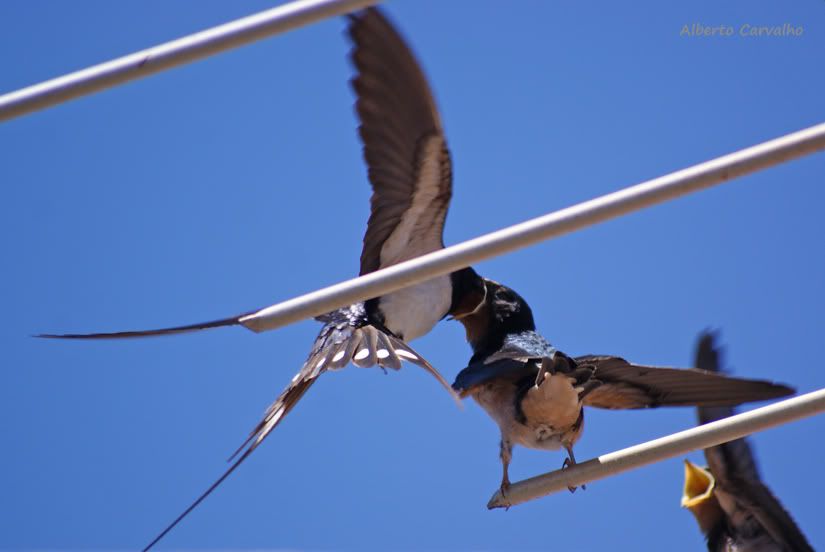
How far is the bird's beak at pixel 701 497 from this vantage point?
4188mm

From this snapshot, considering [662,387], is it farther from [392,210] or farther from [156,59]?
[156,59]

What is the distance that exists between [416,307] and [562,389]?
2.08 ft

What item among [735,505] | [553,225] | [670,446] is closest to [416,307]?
[735,505]

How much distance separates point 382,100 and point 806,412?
1.43 m

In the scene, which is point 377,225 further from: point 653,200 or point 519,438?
point 653,200

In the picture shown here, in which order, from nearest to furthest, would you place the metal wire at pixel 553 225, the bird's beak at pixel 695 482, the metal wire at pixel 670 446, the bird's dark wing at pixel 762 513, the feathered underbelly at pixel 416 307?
the metal wire at pixel 553 225
the metal wire at pixel 670 446
the feathered underbelly at pixel 416 307
the bird's dark wing at pixel 762 513
the bird's beak at pixel 695 482

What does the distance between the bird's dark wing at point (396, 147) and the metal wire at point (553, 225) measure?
3.74 feet

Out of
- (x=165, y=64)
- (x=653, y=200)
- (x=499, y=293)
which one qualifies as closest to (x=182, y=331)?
(x=165, y=64)

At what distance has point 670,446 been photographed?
2215mm

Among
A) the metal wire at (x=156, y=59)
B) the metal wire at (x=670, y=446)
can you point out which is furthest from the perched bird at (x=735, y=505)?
the metal wire at (x=156, y=59)

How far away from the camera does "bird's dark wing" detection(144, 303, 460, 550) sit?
9.50 ft

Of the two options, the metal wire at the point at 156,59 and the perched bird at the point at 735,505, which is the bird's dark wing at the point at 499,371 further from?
the metal wire at the point at 156,59

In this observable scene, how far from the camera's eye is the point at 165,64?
5.93 feet

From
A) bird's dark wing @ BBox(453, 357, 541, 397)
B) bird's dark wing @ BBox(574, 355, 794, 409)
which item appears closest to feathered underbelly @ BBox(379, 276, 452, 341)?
bird's dark wing @ BBox(453, 357, 541, 397)
